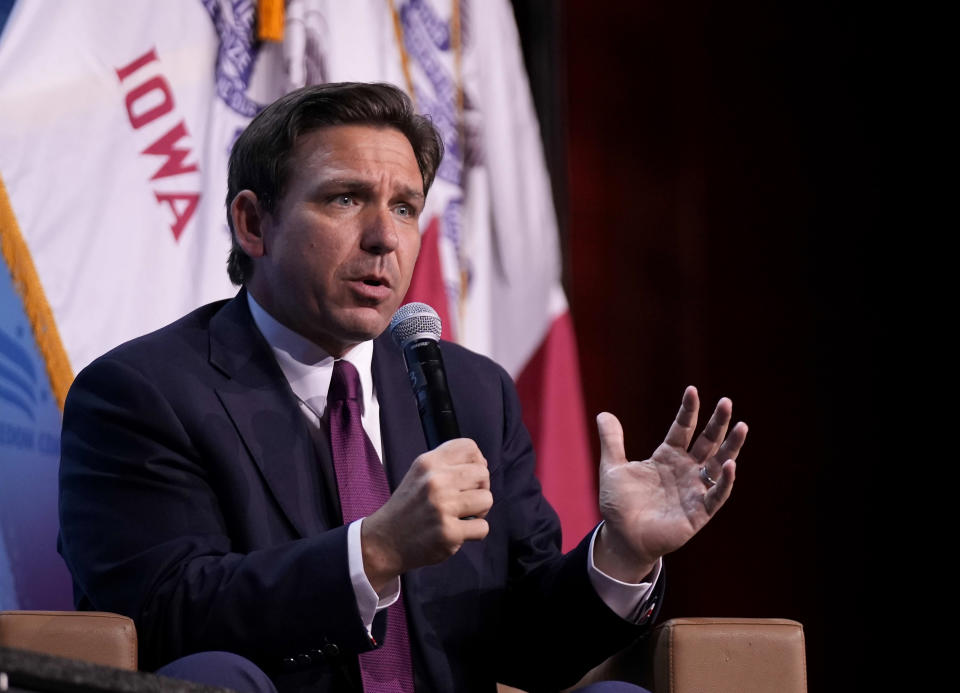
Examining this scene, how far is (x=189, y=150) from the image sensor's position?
2.12 m

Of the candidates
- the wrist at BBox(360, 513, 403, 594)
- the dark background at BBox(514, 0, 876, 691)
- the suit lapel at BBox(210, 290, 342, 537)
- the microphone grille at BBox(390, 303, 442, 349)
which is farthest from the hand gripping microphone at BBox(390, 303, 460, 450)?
the dark background at BBox(514, 0, 876, 691)

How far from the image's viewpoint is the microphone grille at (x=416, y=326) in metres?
1.40

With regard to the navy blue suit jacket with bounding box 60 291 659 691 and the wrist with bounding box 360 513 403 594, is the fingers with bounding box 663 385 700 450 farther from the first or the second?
the wrist with bounding box 360 513 403 594

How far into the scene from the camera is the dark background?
3.29m

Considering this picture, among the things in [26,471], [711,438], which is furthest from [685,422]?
[26,471]

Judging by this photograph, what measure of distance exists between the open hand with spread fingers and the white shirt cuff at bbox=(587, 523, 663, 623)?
1 centimetres

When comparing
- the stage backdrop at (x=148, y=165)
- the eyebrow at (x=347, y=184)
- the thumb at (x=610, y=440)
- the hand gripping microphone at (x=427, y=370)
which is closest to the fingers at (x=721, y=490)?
the thumb at (x=610, y=440)

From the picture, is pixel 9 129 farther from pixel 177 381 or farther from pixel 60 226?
pixel 177 381

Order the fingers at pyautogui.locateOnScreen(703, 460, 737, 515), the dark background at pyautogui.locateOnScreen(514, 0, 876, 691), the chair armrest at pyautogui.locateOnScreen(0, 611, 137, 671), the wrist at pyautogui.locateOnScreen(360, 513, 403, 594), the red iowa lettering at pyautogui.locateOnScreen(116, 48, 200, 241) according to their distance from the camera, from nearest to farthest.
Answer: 1. the chair armrest at pyautogui.locateOnScreen(0, 611, 137, 671)
2. the wrist at pyautogui.locateOnScreen(360, 513, 403, 594)
3. the fingers at pyautogui.locateOnScreen(703, 460, 737, 515)
4. the red iowa lettering at pyautogui.locateOnScreen(116, 48, 200, 241)
5. the dark background at pyautogui.locateOnScreen(514, 0, 876, 691)

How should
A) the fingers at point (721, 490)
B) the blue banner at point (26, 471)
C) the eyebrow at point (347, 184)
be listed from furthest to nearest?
1. the blue banner at point (26, 471)
2. the eyebrow at point (347, 184)
3. the fingers at point (721, 490)

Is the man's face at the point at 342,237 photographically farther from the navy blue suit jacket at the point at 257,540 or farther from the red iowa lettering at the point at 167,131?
the red iowa lettering at the point at 167,131

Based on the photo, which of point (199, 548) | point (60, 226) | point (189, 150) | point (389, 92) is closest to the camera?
point (199, 548)

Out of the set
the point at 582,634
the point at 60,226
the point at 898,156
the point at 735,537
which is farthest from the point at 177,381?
the point at 898,156

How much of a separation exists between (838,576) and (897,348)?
0.65 metres
